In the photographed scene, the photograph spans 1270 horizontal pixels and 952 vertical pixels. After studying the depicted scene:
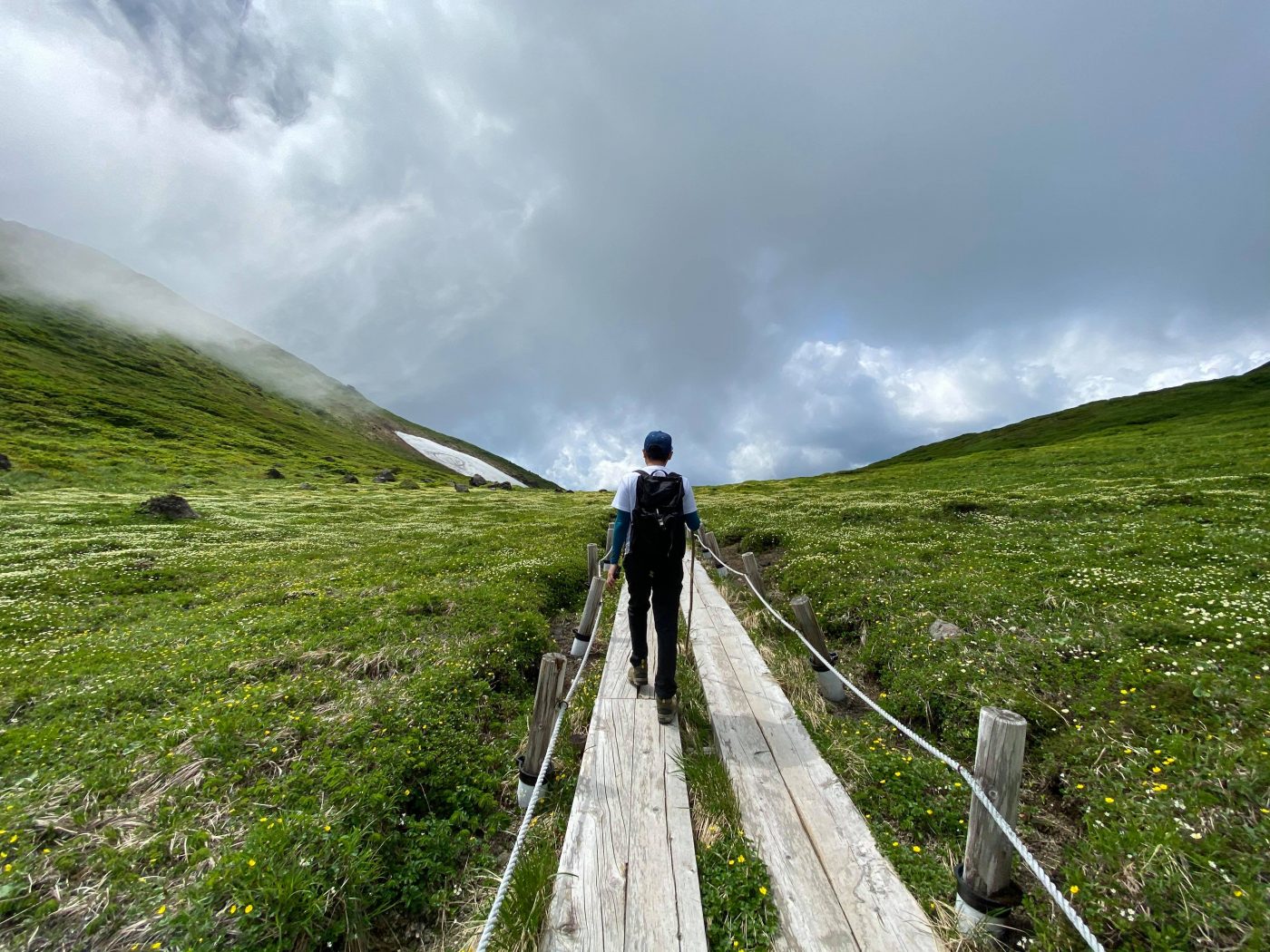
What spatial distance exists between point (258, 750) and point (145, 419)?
11322 cm

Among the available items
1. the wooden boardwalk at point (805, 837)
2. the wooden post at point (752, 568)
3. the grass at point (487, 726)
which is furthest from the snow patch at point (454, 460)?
the wooden boardwalk at point (805, 837)

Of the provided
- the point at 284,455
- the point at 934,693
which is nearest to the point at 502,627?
the point at 934,693

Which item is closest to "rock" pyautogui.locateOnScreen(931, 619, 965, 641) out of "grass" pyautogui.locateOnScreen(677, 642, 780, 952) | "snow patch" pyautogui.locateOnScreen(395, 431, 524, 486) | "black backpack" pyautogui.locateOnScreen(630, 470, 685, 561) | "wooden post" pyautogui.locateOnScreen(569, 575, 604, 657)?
"grass" pyautogui.locateOnScreen(677, 642, 780, 952)

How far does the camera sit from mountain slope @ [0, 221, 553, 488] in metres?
63.4

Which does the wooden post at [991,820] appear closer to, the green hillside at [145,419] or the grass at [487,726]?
the grass at [487,726]

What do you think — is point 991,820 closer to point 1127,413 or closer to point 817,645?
Answer: point 817,645

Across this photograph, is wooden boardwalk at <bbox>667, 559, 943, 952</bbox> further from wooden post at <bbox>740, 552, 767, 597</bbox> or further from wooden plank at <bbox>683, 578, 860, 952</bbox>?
wooden post at <bbox>740, 552, 767, 597</bbox>

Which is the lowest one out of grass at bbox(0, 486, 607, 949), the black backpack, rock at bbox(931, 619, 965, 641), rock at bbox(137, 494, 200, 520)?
grass at bbox(0, 486, 607, 949)

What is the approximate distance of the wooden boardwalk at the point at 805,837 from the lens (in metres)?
4.12

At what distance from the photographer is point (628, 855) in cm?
489

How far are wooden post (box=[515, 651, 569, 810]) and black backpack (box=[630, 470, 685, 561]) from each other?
6.93 ft

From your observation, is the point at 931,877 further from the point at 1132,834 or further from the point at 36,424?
the point at 36,424

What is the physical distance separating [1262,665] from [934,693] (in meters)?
4.02

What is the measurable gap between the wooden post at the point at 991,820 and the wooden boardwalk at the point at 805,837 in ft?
1.65
